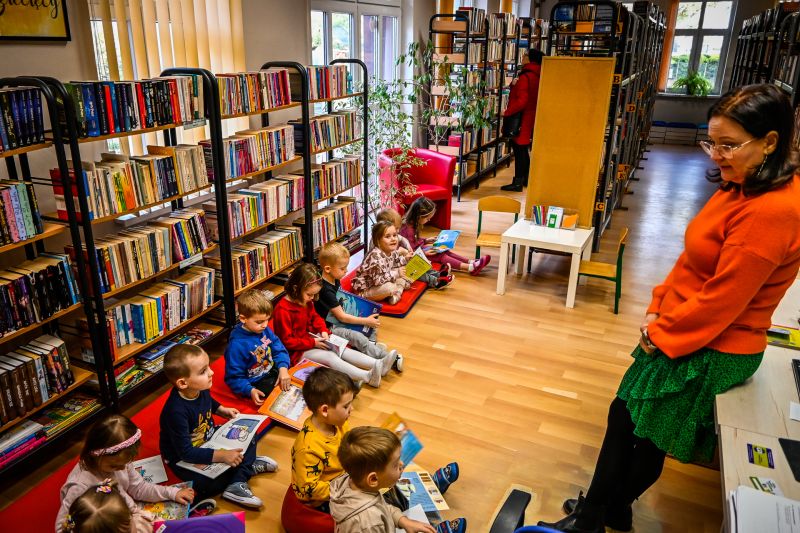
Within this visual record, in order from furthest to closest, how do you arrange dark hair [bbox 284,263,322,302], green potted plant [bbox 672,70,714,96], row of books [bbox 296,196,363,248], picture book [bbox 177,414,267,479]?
1. green potted plant [bbox 672,70,714,96]
2. row of books [bbox 296,196,363,248]
3. dark hair [bbox 284,263,322,302]
4. picture book [bbox 177,414,267,479]

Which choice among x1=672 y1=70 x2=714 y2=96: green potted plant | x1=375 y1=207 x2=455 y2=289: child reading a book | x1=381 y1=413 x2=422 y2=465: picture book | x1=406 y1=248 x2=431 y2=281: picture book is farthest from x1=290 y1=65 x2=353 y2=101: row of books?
x1=672 y1=70 x2=714 y2=96: green potted plant

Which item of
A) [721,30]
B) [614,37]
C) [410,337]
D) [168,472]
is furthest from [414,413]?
[721,30]

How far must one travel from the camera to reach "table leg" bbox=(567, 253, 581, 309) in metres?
4.71

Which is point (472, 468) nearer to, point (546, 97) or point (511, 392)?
point (511, 392)

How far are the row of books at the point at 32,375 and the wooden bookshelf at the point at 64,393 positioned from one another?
0.01m

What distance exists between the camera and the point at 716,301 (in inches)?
73.4

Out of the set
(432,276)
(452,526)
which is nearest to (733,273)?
(452,526)

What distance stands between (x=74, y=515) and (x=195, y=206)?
8.07 feet

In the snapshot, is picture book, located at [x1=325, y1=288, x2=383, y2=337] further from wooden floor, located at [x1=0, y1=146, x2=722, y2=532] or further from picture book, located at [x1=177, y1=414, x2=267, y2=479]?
picture book, located at [x1=177, y1=414, x2=267, y2=479]

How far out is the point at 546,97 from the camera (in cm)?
520

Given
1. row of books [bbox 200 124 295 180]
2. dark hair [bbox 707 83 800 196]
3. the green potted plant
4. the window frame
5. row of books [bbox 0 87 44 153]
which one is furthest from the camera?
the green potted plant

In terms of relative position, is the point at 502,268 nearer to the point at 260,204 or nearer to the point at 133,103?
the point at 260,204

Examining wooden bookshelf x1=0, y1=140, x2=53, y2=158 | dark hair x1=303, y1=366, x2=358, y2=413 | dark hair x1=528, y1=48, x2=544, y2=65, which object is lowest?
dark hair x1=303, y1=366, x2=358, y2=413

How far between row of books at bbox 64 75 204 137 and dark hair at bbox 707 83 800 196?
8.96 feet
